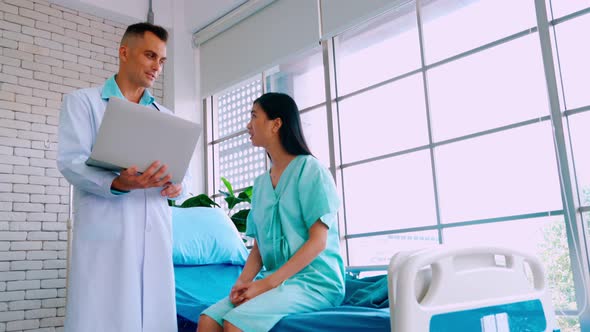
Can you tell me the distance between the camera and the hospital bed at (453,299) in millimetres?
1252

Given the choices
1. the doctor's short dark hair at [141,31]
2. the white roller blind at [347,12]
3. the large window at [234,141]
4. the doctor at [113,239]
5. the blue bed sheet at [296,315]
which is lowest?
the blue bed sheet at [296,315]

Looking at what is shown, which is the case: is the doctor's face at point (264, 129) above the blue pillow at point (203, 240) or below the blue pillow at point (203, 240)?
above

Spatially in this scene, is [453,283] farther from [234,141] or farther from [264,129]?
[234,141]

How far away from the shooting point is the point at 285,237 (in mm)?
1886

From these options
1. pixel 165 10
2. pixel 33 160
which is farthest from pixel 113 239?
pixel 165 10

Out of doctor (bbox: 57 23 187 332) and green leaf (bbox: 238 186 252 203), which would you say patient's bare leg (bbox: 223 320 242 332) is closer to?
doctor (bbox: 57 23 187 332)

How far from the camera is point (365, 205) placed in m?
3.96

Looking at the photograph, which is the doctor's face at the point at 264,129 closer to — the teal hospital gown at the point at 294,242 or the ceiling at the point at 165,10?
the teal hospital gown at the point at 294,242

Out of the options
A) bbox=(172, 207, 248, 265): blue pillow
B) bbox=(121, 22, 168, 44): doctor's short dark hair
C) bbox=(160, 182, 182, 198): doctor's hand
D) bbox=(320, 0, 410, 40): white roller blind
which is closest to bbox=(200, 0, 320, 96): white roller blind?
bbox=(320, 0, 410, 40): white roller blind

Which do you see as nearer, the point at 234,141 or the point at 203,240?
the point at 203,240

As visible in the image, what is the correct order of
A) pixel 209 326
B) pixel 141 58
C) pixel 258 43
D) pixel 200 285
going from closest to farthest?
1. pixel 209 326
2. pixel 141 58
3. pixel 200 285
4. pixel 258 43

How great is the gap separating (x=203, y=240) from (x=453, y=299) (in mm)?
1836

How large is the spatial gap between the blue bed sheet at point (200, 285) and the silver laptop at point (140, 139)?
74 cm

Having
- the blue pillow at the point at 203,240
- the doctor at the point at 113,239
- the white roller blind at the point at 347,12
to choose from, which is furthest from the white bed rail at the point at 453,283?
the white roller blind at the point at 347,12
